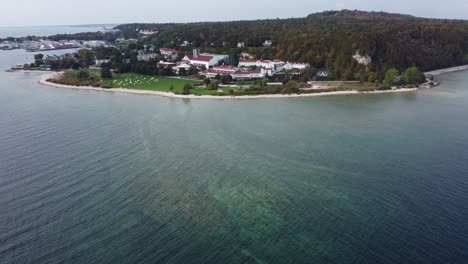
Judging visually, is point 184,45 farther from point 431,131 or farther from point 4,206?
point 4,206

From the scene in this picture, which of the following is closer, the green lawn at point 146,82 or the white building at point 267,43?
the green lawn at point 146,82

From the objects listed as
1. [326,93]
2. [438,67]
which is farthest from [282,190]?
[438,67]

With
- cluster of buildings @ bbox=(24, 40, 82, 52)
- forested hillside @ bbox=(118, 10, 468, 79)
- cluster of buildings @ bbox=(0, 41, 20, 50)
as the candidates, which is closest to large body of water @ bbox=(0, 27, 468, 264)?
forested hillside @ bbox=(118, 10, 468, 79)

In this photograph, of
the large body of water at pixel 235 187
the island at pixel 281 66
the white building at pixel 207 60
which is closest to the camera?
the large body of water at pixel 235 187

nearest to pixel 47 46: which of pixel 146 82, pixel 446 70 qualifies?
pixel 146 82

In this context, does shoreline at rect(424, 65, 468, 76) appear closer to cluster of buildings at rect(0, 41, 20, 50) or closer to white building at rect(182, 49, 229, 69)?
white building at rect(182, 49, 229, 69)

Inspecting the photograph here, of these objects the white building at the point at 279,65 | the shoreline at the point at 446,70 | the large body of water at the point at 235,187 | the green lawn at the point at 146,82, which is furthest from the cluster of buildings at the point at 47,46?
the shoreline at the point at 446,70

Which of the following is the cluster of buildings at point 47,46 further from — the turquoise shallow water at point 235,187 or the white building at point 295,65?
the turquoise shallow water at point 235,187
